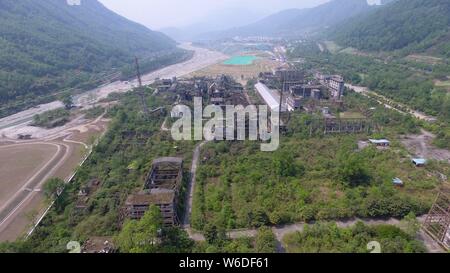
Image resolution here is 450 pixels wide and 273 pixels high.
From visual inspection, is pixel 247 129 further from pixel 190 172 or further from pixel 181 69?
pixel 181 69

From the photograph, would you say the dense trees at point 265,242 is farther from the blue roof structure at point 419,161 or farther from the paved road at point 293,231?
the blue roof structure at point 419,161

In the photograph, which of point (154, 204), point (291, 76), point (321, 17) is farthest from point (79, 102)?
point (321, 17)

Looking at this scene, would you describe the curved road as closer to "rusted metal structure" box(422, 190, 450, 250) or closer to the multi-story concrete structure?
"rusted metal structure" box(422, 190, 450, 250)

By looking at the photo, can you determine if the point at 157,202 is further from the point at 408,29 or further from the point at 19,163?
the point at 408,29

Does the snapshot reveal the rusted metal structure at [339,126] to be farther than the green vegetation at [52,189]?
Yes

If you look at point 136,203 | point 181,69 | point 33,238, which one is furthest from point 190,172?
point 181,69

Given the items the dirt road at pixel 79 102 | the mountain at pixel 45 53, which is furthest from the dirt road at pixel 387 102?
the mountain at pixel 45 53

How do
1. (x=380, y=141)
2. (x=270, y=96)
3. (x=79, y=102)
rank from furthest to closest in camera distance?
(x=79, y=102), (x=270, y=96), (x=380, y=141)
